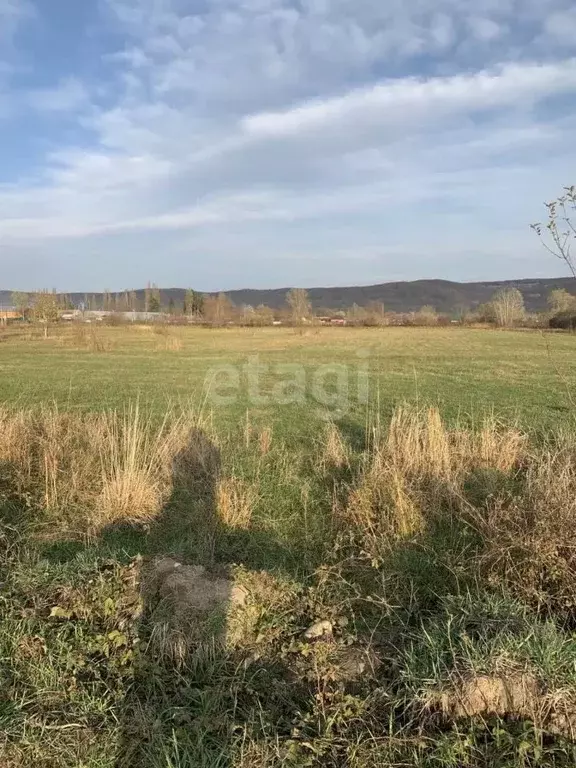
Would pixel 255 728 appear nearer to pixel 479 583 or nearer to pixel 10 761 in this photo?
pixel 10 761

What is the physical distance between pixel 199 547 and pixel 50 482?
212cm

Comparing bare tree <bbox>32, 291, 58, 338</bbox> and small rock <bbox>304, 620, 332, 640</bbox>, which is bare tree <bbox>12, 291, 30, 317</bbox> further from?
small rock <bbox>304, 620, 332, 640</bbox>

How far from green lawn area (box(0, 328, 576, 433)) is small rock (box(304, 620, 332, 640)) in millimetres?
3082

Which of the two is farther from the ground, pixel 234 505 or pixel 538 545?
pixel 538 545

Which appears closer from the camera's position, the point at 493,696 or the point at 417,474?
the point at 493,696

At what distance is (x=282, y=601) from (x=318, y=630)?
15.0 inches

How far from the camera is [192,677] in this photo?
Answer: 3.27 meters

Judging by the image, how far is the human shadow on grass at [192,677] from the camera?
270 cm

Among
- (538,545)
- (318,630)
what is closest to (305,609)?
(318,630)

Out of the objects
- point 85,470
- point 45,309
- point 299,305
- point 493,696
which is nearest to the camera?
point 493,696

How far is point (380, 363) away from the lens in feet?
82.0

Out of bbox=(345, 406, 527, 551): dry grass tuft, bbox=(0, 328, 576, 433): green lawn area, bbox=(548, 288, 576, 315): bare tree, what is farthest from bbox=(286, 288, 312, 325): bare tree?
bbox=(345, 406, 527, 551): dry grass tuft

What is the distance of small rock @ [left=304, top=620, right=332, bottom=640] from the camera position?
346cm

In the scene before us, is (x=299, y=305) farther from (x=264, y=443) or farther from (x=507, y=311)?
(x=264, y=443)
